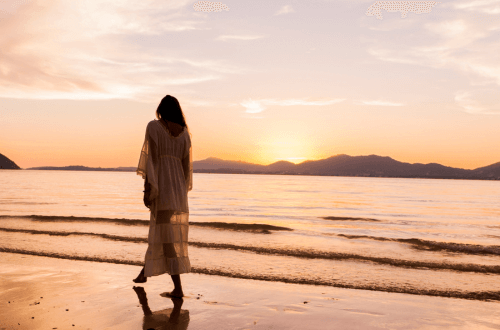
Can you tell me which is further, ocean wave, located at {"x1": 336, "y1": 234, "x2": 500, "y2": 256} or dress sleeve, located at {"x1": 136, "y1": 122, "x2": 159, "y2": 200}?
ocean wave, located at {"x1": 336, "y1": 234, "x2": 500, "y2": 256}

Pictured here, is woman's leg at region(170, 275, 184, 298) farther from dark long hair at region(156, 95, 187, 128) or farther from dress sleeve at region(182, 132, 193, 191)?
dark long hair at region(156, 95, 187, 128)

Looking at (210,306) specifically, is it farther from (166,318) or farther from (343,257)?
(343,257)

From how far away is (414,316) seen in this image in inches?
183

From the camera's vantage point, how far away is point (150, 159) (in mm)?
4777

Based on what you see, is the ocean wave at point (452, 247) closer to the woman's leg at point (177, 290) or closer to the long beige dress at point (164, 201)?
the woman's leg at point (177, 290)

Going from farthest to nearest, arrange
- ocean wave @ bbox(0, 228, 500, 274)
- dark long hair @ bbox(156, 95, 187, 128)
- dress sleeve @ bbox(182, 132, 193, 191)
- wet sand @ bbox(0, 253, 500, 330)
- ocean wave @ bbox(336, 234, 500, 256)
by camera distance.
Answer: ocean wave @ bbox(336, 234, 500, 256) → ocean wave @ bbox(0, 228, 500, 274) → dress sleeve @ bbox(182, 132, 193, 191) → dark long hair @ bbox(156, 95, 187, 128) → wet sand @ bbox(0, 253, 500, 330)

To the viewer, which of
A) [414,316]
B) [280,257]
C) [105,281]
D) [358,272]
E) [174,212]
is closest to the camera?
[414,316]

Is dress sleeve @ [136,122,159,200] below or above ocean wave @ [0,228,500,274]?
above

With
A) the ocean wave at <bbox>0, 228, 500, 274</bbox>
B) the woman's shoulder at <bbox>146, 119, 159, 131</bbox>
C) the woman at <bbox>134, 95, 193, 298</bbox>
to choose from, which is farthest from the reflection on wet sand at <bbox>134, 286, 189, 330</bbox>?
the ocean wave at <bbox>0, 228, 500, 274</bbox>

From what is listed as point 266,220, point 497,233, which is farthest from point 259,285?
point 497,233

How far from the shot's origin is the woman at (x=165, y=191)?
4.81 m

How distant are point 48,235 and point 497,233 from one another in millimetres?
18019

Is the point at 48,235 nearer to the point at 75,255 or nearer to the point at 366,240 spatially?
the point at 75,255

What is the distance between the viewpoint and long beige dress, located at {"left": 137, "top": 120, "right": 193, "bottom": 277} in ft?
15.8
